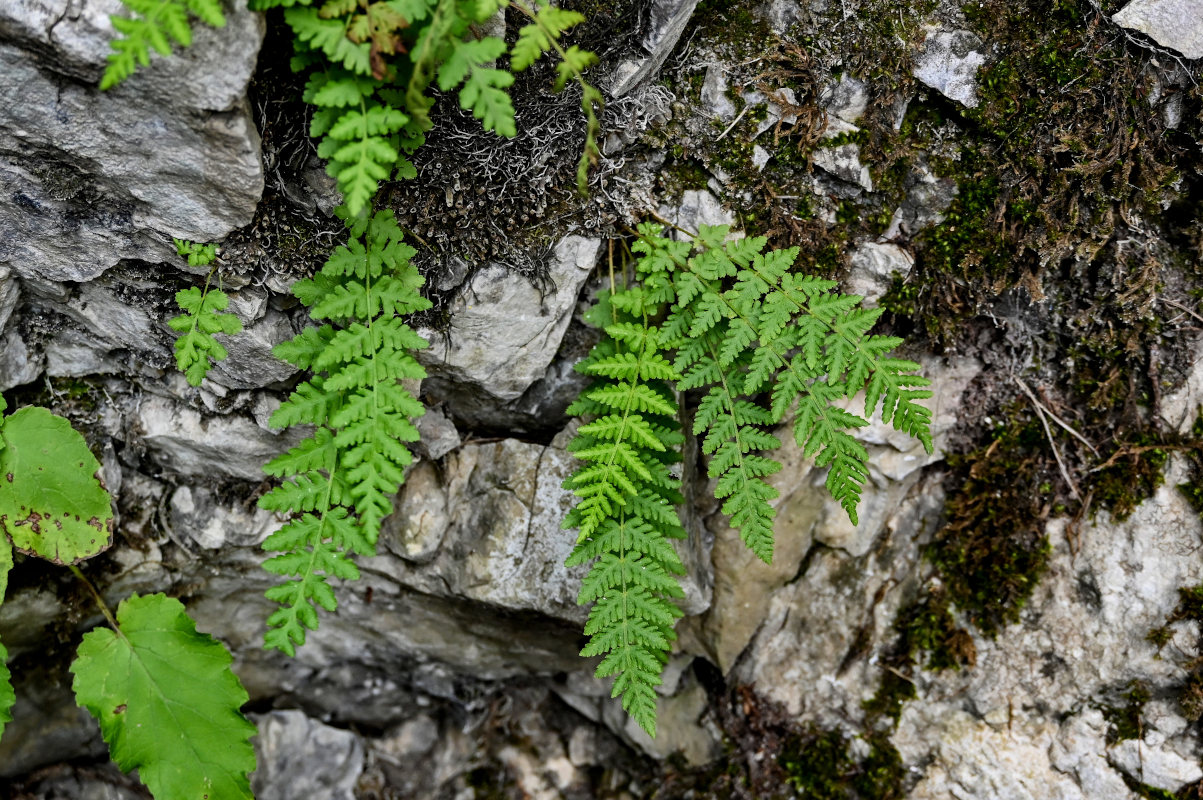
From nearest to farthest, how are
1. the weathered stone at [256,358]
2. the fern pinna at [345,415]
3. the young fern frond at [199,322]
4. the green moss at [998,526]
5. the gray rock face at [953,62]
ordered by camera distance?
1. the fern pinna at [345,415]
2. the young fern frond at [199,322]
3. the weathered stone at [256,358]
4. the gray rock face at [953,62]
5. the green moss at [998,526]

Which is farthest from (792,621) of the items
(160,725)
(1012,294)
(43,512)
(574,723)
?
(43,512)

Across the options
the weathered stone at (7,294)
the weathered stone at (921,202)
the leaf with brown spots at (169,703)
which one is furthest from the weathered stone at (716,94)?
the leaf with brown spots at (169,703)

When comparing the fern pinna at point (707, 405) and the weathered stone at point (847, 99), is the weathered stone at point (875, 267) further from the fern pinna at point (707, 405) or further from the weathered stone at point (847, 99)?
the weathered stone at point (847, 99)

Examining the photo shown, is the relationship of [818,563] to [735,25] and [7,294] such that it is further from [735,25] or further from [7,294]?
[7,294]

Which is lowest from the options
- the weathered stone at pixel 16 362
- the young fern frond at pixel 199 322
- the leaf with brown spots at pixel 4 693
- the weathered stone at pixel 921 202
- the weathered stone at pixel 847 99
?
the leaf with brown spots at pixel 4 693

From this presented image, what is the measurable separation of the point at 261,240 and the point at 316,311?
21.6 inches

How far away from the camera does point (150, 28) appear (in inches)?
98.6

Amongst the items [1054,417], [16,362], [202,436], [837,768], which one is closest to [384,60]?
[202,436]

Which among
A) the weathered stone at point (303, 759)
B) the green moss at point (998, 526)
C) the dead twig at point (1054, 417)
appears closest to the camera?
the dead twig at point (1054, 417)

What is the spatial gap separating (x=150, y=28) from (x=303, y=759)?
4.59 meters

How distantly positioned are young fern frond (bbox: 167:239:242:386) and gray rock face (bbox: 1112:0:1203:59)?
432cm

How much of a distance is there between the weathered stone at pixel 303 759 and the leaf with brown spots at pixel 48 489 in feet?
7.27

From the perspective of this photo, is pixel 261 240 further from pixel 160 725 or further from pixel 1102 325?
pixel 1102 325

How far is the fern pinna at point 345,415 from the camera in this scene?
3.19 meters
